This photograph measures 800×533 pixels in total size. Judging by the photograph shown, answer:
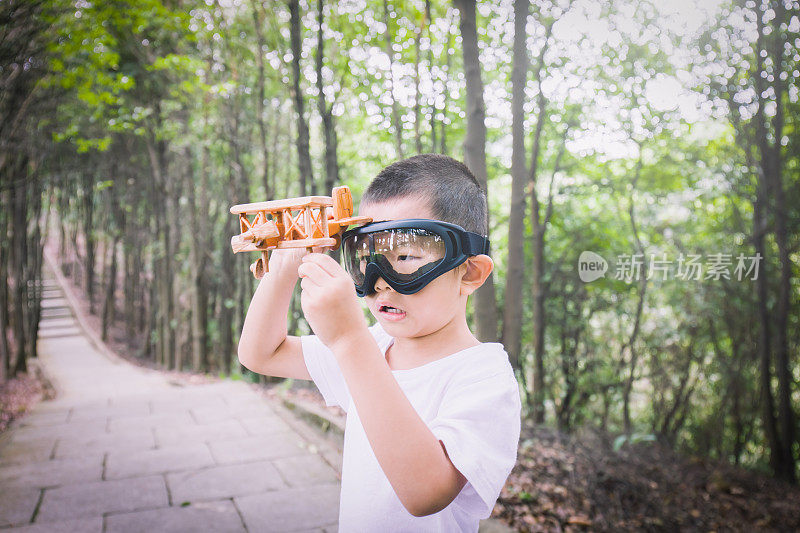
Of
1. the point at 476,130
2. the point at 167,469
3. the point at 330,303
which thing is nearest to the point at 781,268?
the point at 476,130

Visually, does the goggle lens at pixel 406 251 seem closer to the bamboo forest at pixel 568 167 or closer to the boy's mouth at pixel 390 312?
the boy's mouth at pixel 390 312

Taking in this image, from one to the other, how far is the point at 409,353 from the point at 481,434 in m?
→ 0.33

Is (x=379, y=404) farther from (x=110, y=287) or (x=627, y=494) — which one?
(x=110, y=287)

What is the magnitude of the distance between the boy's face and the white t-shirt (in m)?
0.10

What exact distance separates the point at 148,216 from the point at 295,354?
15.7m

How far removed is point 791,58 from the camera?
3717 millimetres

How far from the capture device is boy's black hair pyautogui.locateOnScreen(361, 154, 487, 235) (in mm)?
1170

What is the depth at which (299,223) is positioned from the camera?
105cm

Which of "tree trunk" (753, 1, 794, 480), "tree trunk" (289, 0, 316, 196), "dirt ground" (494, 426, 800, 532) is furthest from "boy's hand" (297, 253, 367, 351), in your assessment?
"tree trunk" (289, 0, 316, 196)

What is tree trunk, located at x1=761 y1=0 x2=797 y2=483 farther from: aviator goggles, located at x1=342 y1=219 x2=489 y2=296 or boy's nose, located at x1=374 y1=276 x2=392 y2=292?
boy's nose, located at x1=374 y1=276 x2=392 y2=292

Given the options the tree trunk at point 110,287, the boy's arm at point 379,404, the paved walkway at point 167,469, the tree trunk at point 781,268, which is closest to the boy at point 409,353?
the boy's arm at point 379,404

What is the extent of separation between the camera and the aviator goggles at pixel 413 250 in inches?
43.1

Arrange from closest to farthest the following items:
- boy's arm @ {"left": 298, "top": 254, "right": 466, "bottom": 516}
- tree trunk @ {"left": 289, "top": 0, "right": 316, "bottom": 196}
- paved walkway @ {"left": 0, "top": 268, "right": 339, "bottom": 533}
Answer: boy's arm @ {"left": 298, "top": 254, "right": 466, "bottom": 516} < paved walkway @ {"left": 0, "top": 268, "right": 339, "bottom": 533} < tree trunk @ {"left": 289, "top": 0, "right": 316, "bottom": 196}

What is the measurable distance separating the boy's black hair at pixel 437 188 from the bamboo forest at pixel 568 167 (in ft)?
6.82
